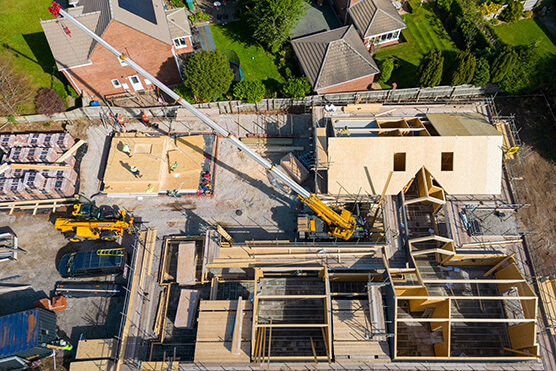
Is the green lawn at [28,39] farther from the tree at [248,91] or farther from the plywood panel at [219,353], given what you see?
the plywood panel at [219,353]

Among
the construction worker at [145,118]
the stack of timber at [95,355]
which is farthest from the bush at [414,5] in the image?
the stack of timber at [95,355]

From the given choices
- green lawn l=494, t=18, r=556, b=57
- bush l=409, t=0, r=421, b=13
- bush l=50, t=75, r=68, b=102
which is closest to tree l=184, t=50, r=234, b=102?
bush l=50, t=75, r=68, b=102

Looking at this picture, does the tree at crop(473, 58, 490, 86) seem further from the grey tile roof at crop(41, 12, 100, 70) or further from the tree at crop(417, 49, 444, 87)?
the grey tile roof at crop(41, 12, 100, 70)

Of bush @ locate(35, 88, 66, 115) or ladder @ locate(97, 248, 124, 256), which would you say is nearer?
ladder @ locate(97, 248, 124, 256)

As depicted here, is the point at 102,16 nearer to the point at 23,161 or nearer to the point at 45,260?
the point at 23,161

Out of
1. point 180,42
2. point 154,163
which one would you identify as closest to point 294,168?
point 154,163

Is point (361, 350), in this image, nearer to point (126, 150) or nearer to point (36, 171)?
point (126, 150)
